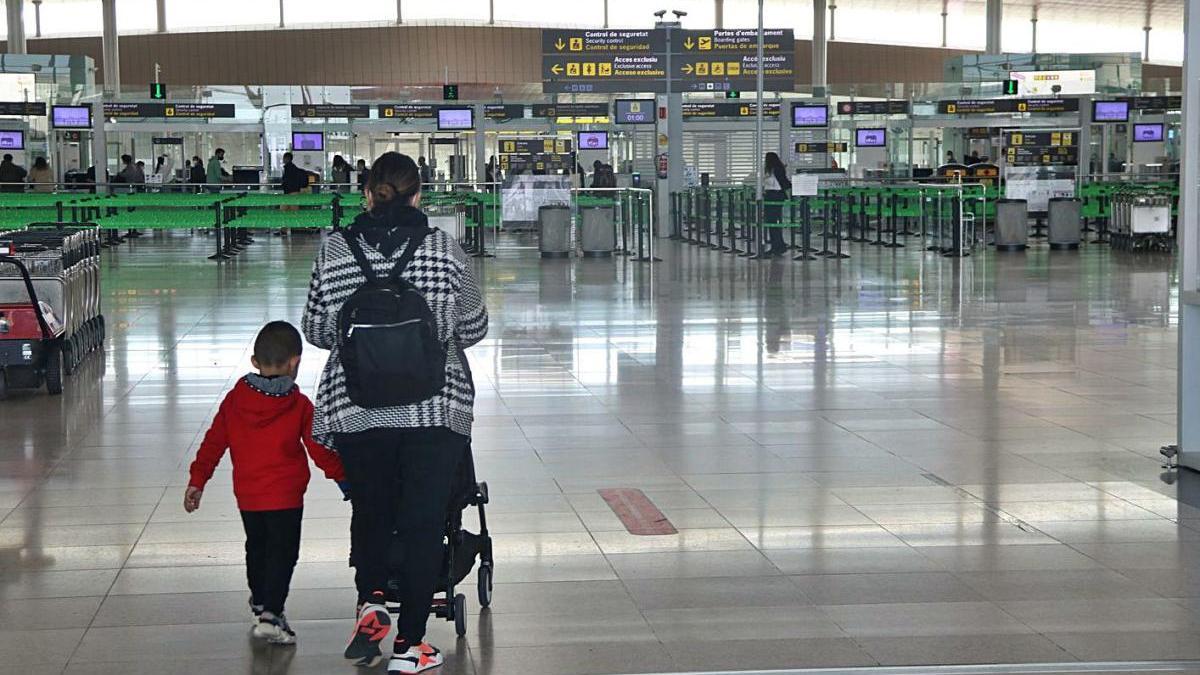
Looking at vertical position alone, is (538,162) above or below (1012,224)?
above

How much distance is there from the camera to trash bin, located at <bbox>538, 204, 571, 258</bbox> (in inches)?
949

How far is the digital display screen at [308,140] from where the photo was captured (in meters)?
35.6

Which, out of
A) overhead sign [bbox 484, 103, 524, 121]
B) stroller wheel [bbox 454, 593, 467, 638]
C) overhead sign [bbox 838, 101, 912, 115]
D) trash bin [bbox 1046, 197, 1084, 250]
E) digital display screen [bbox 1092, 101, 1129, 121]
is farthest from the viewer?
overhead sign [bbox 484, 103, 524, 121]

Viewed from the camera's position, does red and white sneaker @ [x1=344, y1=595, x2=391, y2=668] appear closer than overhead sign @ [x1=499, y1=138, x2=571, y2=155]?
Yes

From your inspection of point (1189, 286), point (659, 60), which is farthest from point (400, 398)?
point (659, 60)

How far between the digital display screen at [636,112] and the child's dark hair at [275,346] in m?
25.3

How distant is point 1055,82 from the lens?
35.3 m

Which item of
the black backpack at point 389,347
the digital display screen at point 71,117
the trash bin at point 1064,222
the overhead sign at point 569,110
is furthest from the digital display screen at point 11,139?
the black backpack at point 389,347

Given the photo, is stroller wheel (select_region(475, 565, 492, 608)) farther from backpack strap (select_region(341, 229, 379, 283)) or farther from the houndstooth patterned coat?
backpack strap (select_region(341, 229, 379, 283))

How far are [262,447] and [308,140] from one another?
104ft

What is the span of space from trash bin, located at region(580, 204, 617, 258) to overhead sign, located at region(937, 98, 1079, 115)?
12.6 m

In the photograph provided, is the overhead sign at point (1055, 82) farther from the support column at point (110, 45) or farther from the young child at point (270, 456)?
the young child at point (270, 456)

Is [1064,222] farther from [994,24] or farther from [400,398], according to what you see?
[994,24]

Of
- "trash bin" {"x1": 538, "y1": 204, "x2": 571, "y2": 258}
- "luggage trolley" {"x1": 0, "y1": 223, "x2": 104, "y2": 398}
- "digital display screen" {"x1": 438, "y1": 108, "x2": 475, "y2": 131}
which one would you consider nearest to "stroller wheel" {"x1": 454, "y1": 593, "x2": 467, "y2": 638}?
"luggage trolley" {"x1": 0, "y1": 223, "x2": 104, "y2": 398}
